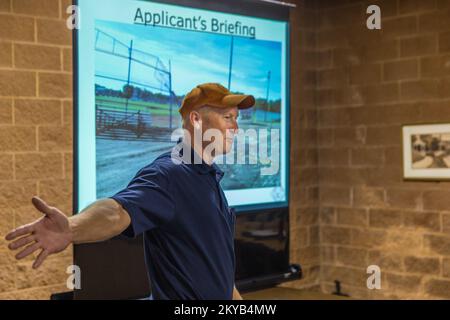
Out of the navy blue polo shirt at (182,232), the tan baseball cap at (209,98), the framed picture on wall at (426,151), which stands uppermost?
the tan baseball cap at (209,98)

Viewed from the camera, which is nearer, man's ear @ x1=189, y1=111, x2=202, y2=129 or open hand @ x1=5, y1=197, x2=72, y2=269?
open hand @ x1=5, y1=197, x2=72, y2=269

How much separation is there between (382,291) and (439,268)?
0.47m

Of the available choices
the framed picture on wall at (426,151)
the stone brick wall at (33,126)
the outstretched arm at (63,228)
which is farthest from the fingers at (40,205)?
the framed picture on wall at (426,151)

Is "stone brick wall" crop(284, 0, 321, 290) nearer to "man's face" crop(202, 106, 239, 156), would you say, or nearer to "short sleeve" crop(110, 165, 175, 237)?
"man's face" crop(202, 106, 239, 156)

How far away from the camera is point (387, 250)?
4.59m

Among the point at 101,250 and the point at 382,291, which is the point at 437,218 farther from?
the point at 101,250

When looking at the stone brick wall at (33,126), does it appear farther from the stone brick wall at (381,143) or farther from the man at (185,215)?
the stone brick wall at (381,143)

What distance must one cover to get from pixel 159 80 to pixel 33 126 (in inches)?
29.5

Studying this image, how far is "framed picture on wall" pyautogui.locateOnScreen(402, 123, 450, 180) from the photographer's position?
4.28 m

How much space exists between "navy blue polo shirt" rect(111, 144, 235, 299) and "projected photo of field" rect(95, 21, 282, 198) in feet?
4.87

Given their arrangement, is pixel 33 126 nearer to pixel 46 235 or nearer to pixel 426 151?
pixel 46 235

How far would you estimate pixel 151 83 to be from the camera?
3719 millimetres

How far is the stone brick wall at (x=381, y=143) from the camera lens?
4328mm

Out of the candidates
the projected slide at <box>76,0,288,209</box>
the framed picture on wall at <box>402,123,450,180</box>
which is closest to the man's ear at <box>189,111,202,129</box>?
the projected slide at <box>76,0,288,209</box>
